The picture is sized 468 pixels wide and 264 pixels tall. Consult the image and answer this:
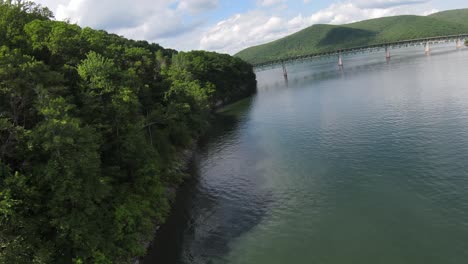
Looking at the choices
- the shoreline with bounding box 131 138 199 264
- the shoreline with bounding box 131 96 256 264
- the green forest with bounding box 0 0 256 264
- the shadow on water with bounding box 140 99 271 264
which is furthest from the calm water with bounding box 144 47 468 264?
the green forest with bounding box 0 0 256 264

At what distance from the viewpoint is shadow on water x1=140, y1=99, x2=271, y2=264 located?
78.7 feet

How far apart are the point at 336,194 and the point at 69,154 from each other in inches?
936

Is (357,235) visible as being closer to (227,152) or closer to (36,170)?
(36,170)

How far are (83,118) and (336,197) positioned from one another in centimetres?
2373

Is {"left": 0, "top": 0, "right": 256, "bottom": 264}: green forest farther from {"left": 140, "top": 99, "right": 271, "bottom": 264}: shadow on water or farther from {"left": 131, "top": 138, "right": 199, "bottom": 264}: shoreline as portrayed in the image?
{"left": 140, "top": 99, "right": 271, "bottom": 264}: shadow on water

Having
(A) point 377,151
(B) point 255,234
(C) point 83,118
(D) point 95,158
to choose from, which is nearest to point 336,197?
(B) point 255,234

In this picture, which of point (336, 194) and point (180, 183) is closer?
point (336, 194)

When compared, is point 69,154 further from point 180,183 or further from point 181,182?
point 181,182

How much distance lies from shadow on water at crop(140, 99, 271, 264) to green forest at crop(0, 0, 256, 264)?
160 centimetres

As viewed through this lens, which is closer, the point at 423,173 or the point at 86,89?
the point at 86,89

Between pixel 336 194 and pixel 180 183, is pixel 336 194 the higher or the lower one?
the lower one

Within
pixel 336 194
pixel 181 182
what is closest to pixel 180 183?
pixel 181 182

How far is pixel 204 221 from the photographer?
94.1 ft

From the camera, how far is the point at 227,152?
5025cm
